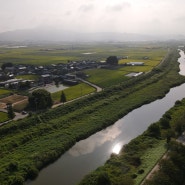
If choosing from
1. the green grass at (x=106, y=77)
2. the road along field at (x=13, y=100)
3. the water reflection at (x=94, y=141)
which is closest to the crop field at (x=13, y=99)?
the road along field at (x=13, y=100)

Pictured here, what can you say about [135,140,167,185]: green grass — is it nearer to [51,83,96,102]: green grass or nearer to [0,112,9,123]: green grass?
[0,112,9,123]: green grass

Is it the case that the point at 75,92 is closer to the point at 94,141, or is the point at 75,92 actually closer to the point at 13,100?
the point at 13,100

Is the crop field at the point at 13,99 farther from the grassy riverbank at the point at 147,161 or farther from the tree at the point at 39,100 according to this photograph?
the grassy riverbank at the point at 147,161

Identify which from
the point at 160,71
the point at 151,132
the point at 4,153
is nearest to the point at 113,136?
the point at 151,132

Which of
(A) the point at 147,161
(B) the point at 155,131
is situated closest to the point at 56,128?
(B) the point at 155,131

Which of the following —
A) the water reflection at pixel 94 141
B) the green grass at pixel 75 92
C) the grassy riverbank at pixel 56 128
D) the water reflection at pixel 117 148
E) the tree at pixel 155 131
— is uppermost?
the tree at pixel 155 131

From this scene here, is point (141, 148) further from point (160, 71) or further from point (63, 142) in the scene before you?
point (160, 71)

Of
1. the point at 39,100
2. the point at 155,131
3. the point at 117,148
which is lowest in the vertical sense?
the point at 117,148
